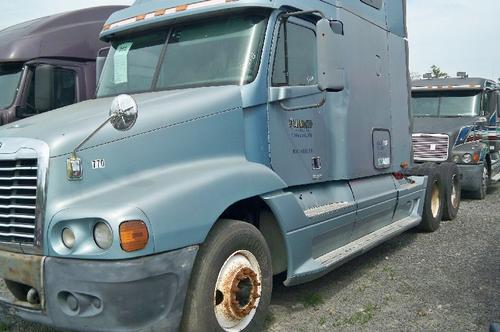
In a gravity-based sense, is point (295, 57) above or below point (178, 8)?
below

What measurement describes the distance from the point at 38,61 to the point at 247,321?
552cm

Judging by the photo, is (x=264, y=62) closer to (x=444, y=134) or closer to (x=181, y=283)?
(x=181, y=283)

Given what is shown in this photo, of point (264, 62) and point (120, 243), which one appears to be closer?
point (120, 243)

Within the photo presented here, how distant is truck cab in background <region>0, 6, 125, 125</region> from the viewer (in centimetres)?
758

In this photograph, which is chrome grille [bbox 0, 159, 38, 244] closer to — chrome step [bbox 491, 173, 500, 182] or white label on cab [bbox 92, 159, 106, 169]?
white label on cab [bbox 92, 159, 106, 169]

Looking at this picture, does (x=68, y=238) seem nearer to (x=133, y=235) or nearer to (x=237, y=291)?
(x=133, y=235)

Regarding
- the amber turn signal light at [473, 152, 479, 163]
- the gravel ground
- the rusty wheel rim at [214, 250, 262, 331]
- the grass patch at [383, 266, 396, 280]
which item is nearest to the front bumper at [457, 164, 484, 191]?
the amber turn signal light at [473, 152, 479, 163]

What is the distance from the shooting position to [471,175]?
408 inches

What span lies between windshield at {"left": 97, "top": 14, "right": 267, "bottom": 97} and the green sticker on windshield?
0.07ft

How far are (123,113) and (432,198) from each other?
6102 mm

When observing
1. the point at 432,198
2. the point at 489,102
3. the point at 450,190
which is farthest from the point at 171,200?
the point at 489,102

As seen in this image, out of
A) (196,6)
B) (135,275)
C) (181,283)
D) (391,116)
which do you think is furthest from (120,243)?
(391,116)

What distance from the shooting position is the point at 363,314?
450cm

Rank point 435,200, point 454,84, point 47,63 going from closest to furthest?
point 47,63
point 435,200
point 454,84
